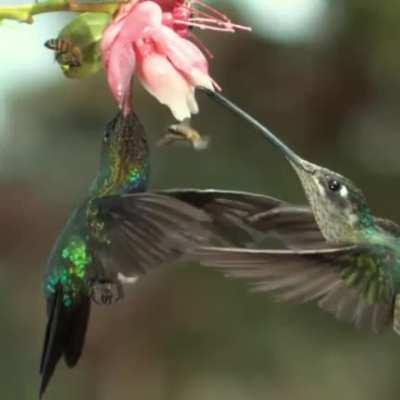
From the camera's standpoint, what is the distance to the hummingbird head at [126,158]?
1.23 m

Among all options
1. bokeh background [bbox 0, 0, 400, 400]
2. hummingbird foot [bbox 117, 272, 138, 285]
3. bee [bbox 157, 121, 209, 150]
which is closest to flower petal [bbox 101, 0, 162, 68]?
bee [bbox 157, 121, 209, 150]

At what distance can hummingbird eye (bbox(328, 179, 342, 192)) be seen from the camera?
1394 mm

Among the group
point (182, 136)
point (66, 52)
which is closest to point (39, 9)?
point (66, 52)

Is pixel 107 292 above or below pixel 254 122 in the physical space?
below

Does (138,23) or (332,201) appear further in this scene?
(332,201)

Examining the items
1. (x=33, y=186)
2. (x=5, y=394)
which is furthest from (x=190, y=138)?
(x=33, y=186)

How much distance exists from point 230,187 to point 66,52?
4.57 metres

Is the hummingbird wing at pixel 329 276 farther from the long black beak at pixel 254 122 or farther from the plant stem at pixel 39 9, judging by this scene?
the plant stem at pixel 39 9

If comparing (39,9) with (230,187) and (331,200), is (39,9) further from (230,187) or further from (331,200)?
(230,187)

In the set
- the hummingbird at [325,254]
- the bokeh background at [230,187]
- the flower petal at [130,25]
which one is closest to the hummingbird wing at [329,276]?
the hummingbird at [325,254]

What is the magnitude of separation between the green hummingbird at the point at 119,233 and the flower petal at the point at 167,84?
2.7 inches

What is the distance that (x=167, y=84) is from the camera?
1310mm

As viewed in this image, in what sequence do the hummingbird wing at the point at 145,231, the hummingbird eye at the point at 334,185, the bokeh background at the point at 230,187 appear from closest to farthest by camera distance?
the hummingbird wing at the point at 145,231, the hummingbird eye at the point at 334,185, the bokeh background at the point at 230,187

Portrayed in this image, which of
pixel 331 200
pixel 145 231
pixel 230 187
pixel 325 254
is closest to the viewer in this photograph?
pixel 145 231
